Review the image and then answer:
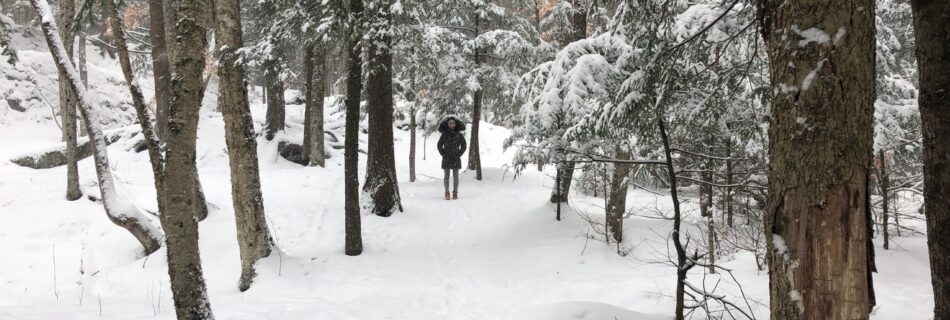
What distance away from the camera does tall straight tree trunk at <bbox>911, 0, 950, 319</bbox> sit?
320cm

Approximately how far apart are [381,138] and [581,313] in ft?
18.1

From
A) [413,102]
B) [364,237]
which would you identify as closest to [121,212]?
[364,237]

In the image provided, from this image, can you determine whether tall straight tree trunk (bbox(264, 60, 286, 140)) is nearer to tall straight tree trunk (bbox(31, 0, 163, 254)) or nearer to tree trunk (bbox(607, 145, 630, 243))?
tall straight tree trunk (bbox(31, 0, 163, 254))

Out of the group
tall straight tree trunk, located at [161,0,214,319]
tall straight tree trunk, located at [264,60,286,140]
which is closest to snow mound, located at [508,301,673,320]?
tall straight tree trunk, located at [161,0,214,319]

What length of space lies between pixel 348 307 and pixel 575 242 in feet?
13.2

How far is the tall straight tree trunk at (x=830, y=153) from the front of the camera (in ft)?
7.23

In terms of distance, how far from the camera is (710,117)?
15.8 ft

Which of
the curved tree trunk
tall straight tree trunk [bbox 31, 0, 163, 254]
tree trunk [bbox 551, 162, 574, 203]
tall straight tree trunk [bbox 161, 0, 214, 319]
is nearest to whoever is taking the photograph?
tall straight tree trunk [bbox 161, 0, 214, 319]

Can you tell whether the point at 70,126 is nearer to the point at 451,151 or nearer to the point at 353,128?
the point at 353,128

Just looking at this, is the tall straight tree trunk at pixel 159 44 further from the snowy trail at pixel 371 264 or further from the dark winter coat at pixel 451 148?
the dark winter coat at pixel 451 148

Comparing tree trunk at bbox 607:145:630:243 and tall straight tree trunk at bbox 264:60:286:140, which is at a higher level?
tall straight tree trunk at bbox 264:60:286:140

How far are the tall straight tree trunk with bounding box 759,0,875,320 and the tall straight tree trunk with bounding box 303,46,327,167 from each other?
12042 mm

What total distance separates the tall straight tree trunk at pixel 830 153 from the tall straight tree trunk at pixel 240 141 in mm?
5849

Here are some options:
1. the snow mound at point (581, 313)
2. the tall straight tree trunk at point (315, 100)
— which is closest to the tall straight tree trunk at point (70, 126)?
the tall straight tree trunk at point (315, 100)
